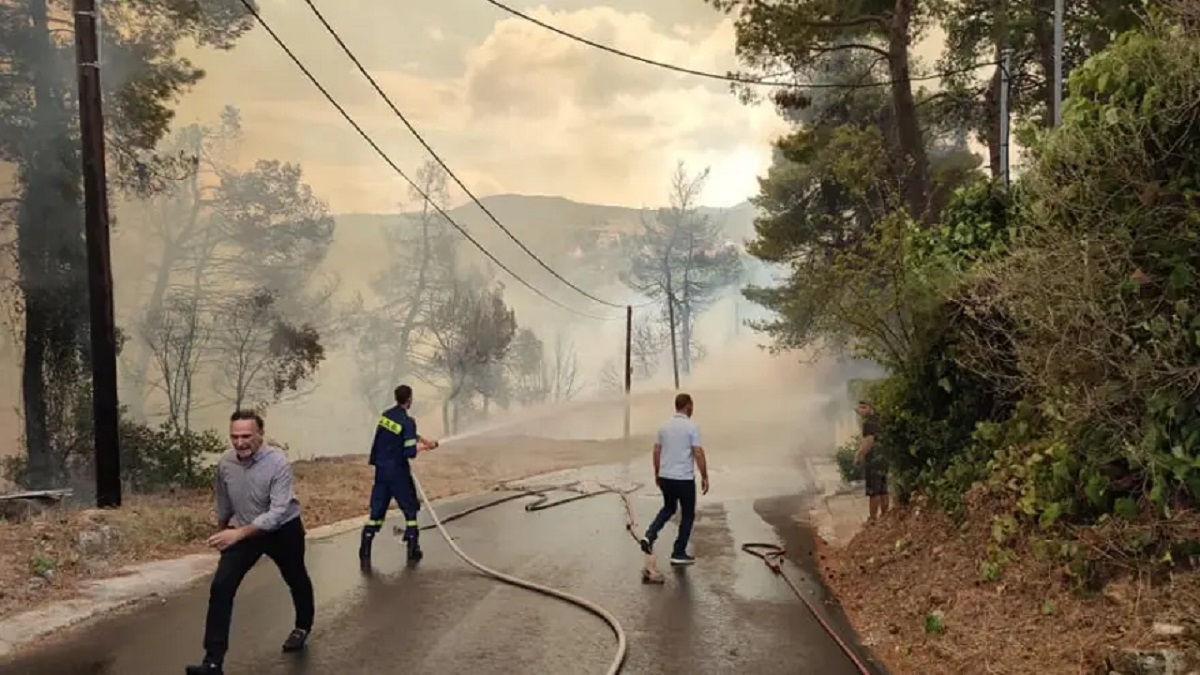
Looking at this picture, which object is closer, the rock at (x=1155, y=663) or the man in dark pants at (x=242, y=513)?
the rock at (x=1155, y=663)

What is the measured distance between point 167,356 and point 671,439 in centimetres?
3427

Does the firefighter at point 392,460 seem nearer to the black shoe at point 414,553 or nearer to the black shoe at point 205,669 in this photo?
the black shoe at point 414,553

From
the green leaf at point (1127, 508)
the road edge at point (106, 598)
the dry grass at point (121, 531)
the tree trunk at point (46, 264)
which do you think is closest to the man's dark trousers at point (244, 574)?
the road edge at point (106, 598)

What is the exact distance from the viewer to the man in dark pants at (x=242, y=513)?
5574 mm

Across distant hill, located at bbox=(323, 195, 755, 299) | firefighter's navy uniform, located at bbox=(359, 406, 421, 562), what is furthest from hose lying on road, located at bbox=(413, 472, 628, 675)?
distant hill, located at bbox=(323, 195, 755, 299)

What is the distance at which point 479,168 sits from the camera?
94.2 meters

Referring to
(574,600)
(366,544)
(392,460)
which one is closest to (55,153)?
(392,460)

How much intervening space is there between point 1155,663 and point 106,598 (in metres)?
7.68

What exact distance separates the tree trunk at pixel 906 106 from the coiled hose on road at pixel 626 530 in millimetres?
7881

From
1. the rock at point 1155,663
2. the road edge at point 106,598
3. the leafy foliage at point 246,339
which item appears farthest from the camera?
the leafy foliage at point 246,339

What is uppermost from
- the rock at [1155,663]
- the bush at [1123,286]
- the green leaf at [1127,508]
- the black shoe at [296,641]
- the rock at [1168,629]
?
the bush at [1123,286]

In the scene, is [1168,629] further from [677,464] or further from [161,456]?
[161,456]

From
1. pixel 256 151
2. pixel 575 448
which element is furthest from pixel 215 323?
pixel 575 448

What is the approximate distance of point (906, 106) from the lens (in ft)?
56.6
